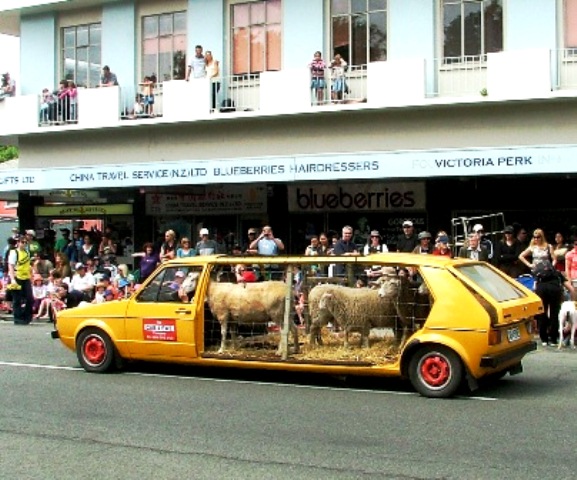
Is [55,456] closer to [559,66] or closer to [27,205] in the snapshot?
[559,66]

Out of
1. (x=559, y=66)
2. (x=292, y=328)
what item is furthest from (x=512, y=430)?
(x=559, y=66)

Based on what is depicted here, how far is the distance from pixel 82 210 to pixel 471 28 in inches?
465

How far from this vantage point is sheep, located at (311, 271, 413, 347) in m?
9.93

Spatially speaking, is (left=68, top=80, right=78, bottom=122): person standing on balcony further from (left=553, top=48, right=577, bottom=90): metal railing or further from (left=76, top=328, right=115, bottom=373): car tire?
(left=76, top=328, right=115, bottom=373): car tire

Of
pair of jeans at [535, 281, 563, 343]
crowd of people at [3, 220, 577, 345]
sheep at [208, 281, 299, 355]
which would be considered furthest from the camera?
crowd of people at [3, 220, 577, 345]

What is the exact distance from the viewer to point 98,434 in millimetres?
7789

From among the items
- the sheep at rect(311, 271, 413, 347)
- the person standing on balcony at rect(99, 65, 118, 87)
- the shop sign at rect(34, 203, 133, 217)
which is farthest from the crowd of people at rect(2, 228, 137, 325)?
the sheep at rect(311, 271, 413, 347)

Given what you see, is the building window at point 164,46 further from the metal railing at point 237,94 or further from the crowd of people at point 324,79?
the crowd of people at point 324,79

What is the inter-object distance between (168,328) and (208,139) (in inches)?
442

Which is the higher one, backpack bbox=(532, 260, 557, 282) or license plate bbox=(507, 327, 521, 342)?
backpack bbox=(532, 260, 557, 282)

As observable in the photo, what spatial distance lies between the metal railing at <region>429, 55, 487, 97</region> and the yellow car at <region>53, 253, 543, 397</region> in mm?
9289

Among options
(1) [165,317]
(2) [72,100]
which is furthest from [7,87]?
(1) [165,317]

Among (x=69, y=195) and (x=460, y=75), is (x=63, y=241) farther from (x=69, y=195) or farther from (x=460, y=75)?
(x=460, y=75)

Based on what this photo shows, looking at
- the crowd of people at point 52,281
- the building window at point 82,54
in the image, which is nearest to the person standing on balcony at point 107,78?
the building window at point 82,54
